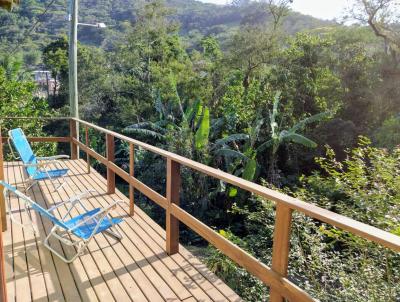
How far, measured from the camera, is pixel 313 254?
180 inches

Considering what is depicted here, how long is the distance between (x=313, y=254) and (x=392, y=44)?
11873 mm

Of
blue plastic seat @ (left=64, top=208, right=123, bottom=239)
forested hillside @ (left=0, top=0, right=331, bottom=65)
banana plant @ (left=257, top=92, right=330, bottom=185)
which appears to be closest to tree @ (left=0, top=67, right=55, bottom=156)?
forested hillside @ (left=0, top=0, right=331, bottom=65)

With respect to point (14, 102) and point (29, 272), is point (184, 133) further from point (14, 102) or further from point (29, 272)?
point (29, 272)

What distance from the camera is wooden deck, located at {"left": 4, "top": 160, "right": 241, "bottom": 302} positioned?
239cm

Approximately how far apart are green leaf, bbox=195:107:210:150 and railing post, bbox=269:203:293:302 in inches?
324

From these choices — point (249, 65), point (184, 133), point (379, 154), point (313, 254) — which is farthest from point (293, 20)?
point (313, 254)

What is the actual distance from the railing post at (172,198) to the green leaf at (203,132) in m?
7.07

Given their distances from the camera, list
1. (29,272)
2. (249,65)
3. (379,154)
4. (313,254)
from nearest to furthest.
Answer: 1. (29,272)
2. (313,254)
3. (379,154)
4. (249,65)

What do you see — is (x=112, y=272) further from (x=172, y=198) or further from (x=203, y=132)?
(x=203, y=132)

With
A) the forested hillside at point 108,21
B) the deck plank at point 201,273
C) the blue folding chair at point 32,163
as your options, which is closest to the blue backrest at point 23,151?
the blue folding chair at point 32,163

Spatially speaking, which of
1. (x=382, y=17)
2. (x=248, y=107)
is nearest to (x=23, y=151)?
(x=248, y=107)

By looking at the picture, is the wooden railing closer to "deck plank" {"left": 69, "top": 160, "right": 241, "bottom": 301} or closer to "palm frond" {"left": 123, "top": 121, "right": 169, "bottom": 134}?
"deck plank" {"left": 69, "top": 160, "right": 241, "bottom": 301}

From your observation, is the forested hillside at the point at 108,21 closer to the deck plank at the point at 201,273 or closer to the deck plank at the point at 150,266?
the deck plank at the point at 201,273

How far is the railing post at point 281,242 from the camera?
1.66m
